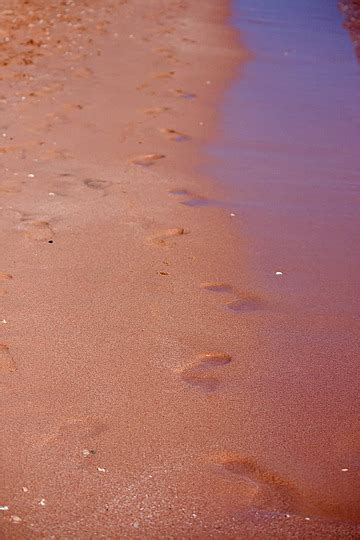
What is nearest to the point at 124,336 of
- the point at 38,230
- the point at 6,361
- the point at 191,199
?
the point at 6,361

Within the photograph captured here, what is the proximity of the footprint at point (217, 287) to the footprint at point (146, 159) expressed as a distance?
1862 millimetres

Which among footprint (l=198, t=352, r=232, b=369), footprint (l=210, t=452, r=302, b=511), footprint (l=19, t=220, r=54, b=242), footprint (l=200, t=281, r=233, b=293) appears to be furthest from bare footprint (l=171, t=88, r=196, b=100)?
footprint (l=210, t=452, r=302, b=511)

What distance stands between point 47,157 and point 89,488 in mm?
3493

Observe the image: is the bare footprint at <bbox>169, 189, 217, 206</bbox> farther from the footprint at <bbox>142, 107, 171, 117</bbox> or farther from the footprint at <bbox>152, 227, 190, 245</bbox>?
the footprint at <bbox>142, 107, 171, 117</bbox>

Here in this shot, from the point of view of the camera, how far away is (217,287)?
13.6 ft

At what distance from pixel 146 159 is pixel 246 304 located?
222cm

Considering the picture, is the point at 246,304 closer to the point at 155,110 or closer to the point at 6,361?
the point at 6,361

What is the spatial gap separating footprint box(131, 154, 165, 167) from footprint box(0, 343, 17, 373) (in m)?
2.65

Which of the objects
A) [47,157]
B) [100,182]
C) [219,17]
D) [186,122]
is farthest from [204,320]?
[219,17]

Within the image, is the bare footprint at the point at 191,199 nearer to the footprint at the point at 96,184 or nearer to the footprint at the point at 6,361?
the footprint at the point at 96,184

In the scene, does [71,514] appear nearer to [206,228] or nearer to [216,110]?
[206,228]

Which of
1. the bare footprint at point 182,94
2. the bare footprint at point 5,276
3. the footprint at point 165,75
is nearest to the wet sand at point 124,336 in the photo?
the bare footprint at point 5,276

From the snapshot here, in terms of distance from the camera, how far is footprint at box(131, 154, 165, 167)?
5.84 m

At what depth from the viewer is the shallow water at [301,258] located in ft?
9.80
